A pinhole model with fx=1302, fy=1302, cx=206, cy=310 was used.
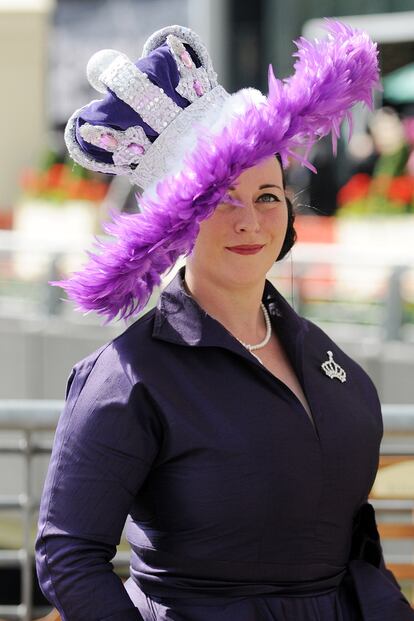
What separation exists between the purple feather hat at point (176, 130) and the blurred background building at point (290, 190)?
42cm

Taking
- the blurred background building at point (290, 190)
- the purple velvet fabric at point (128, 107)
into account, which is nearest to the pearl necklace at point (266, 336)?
the blurred background building at point (290, 190)

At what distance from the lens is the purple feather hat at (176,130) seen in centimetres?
231

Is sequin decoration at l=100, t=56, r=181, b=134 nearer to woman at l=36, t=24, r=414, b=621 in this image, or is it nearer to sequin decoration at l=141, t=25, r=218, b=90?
woman at l=36, t=24, r=414, b=621

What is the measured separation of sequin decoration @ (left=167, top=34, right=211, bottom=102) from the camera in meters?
2.50

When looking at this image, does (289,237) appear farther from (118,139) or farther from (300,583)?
(300,583)

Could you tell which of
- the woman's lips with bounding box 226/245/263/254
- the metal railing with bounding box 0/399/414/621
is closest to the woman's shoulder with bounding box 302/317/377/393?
the woman's lips with bounding box 226/245/263/254

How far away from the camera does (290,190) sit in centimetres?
274

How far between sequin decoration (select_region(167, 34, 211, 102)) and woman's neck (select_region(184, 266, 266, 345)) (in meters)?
0.34

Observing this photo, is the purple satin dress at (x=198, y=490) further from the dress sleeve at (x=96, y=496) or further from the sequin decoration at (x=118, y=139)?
the sequin decoration at (x=118, y=139)

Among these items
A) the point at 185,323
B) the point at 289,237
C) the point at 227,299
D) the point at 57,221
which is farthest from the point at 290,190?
the point at 57,221

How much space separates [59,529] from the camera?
2.28 meters

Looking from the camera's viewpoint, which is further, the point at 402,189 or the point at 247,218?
the point at 402,189

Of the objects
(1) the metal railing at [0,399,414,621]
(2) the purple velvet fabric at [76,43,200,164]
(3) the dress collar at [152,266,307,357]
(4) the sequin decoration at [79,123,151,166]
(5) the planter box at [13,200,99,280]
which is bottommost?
(5) the planter box at [13,200,99,280]

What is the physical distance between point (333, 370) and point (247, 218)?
38 centimetres
